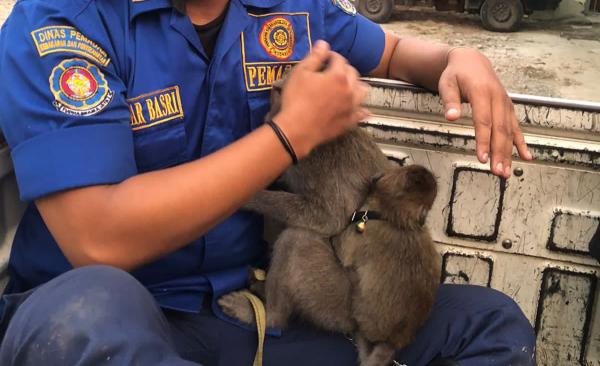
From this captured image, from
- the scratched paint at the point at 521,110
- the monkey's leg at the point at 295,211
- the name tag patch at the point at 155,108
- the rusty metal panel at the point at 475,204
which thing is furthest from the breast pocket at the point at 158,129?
the rusty metal panel at the point at 475,204

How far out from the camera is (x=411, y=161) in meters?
2.39

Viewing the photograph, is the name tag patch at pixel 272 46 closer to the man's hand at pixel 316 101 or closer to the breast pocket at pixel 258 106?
the breast pocket at pixel 258 106

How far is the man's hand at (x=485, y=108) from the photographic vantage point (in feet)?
6.20

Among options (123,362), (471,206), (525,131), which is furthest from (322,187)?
(123,362)

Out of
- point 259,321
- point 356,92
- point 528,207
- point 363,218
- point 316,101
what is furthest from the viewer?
point 528,207

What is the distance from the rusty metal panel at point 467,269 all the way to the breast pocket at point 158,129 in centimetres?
113

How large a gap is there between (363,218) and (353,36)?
62 cm

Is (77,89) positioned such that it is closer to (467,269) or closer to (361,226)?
(361,226)

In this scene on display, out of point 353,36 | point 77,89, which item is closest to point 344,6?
point 353,36

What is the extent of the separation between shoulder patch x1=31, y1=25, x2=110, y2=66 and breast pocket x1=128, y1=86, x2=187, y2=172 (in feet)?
0.57

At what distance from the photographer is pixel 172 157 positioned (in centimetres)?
183

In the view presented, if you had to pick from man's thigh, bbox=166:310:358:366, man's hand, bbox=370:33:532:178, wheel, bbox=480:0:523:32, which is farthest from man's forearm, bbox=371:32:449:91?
wheel, bbox=480:0:523:32

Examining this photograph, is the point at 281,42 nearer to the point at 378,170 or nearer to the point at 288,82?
the point at 288,82

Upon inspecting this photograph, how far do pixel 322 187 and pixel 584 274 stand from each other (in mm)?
977
